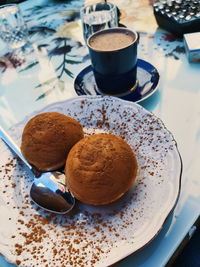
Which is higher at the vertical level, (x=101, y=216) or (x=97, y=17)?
(x=97, y=17)

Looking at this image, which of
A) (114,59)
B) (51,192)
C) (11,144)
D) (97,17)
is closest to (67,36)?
(97,17)

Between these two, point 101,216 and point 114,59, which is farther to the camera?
point 114,59

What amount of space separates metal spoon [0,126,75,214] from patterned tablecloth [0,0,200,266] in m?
0.14

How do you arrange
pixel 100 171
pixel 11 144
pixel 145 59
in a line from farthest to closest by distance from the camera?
1. pixel 145 59
2. pixel 11 144
3. pixel 100 171

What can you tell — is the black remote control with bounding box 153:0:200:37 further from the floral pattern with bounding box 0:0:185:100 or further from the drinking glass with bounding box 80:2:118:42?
the drinking glass with bounding box 80:2:118:42

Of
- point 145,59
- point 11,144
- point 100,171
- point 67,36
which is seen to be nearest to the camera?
point 100,171

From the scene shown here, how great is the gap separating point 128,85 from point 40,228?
1.34 ft

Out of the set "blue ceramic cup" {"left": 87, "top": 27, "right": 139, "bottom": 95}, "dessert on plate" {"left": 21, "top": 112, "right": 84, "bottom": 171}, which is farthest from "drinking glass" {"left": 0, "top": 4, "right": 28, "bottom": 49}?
"dessert on plate" {"left": 21, "top": 112, "right": 84, "bottom": 171}

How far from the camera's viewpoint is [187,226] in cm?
46

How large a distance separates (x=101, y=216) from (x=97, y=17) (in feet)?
2.32

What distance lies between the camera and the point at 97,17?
939mm

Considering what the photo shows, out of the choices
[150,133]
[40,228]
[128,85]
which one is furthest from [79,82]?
[40,228]

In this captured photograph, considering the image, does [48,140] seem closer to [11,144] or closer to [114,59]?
[11,144]

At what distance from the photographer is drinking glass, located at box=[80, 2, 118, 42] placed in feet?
3.01
